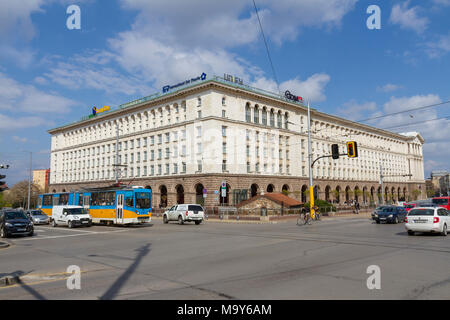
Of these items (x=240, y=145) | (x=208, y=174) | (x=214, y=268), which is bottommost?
(x=214, y=268)

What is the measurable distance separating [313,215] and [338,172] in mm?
45030

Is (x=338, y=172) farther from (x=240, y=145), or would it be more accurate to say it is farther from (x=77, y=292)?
(x=77, y=292)

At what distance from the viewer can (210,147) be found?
167 ft

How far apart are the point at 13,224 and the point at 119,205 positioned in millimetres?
8370

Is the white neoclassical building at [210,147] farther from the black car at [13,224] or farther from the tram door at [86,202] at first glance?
the black car at [13,224]

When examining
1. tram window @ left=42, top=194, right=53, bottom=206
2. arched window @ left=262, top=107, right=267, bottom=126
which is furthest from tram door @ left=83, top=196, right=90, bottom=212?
arched window @ left=262, top=107, right=267, bottom=126

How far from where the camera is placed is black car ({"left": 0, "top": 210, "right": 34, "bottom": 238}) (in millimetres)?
21000

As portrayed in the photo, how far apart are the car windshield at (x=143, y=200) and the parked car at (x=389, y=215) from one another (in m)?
18.8

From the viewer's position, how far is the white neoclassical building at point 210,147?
51.5 meters

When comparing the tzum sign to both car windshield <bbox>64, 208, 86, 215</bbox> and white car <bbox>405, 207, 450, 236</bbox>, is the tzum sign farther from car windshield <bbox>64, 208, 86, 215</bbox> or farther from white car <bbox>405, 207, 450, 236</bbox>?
white car <bbox>405, 207, 450, 236</bbox>

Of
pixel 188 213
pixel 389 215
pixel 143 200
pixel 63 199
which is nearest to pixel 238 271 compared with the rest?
pixel 143 200

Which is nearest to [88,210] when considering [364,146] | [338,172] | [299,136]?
[299,136]

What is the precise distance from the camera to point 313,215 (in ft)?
109
